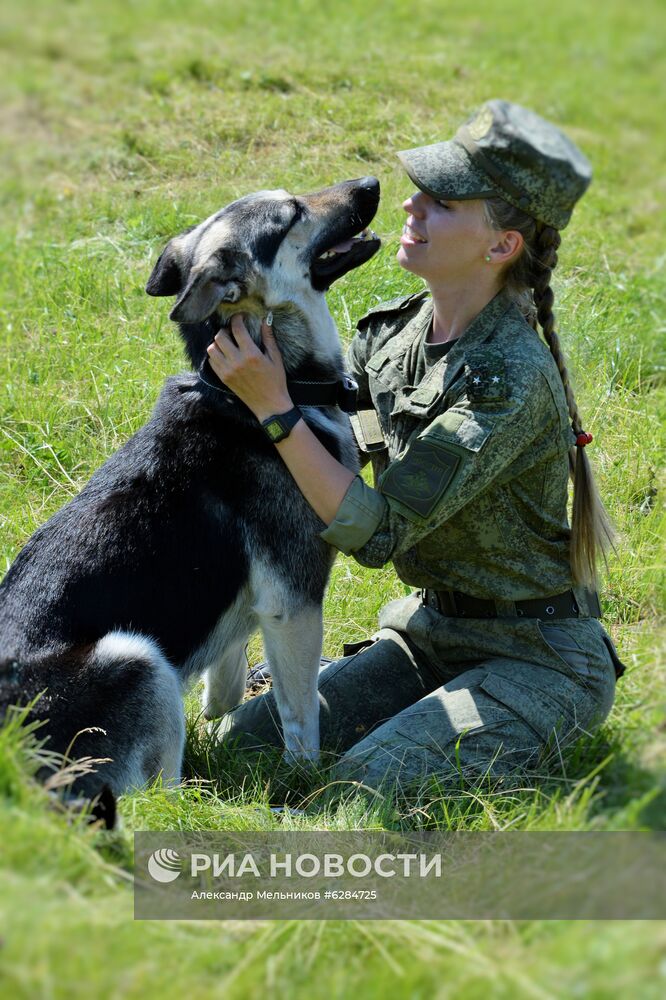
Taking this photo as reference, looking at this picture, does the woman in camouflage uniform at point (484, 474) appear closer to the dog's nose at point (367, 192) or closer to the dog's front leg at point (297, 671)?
the dog's front leg at point (297, 671)

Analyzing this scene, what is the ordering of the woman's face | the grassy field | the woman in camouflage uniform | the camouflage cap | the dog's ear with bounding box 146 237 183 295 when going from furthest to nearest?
the dog's ear with bounding box 146 237 183 295 → the woman's face → the woman in camouflage uniform → the camouflage cap → the grassy field

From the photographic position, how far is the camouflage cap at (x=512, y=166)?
3092 millimetres

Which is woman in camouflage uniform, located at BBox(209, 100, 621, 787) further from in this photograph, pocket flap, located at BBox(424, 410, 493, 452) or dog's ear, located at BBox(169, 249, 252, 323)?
dog's ear, located at BBox(169, 249, 252, 323)

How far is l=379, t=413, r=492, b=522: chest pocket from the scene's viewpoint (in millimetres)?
3160

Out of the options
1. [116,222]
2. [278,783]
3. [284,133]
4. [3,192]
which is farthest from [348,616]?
[3,192]

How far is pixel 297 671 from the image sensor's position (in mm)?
3566

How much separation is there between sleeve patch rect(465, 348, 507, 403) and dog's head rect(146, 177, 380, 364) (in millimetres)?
769

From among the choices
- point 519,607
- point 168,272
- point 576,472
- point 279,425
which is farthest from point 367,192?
point 519,607

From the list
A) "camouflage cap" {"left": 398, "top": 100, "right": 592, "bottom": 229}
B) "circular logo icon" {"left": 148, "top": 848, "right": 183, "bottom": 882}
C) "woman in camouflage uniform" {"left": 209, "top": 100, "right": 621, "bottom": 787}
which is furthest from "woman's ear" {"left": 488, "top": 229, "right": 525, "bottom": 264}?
"circular logo icon" {"left": 148, "top": 848, "right": 183, "bottom": 882}

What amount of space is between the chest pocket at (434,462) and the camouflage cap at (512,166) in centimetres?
73

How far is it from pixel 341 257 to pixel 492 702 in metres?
1.74

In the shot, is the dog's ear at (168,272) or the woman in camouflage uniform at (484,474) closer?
the woman in camouflage uniform at (484,474)

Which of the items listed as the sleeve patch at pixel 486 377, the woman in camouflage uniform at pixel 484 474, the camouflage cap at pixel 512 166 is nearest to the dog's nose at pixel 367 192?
the woman in camouflage uniform at pixel 484 474

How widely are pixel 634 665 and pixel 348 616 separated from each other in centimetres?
133
